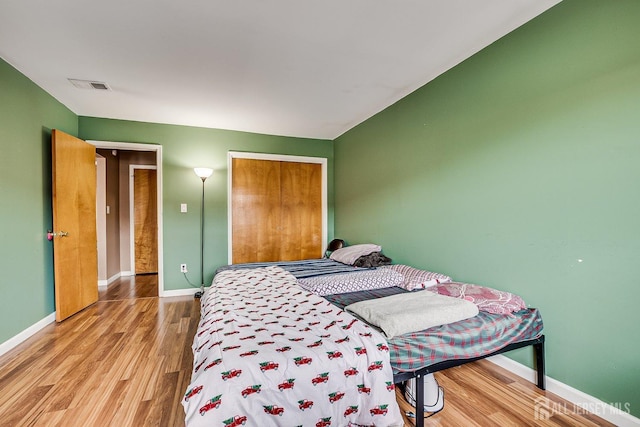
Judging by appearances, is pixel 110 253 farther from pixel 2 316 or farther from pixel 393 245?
pixel 393 245

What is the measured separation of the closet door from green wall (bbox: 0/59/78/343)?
6.67 feet

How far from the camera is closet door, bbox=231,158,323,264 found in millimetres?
4344

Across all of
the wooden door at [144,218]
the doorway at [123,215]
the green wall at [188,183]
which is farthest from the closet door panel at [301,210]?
the wooden door at [144,218]

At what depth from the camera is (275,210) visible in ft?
14.9

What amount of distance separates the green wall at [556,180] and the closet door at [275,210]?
7.52ft

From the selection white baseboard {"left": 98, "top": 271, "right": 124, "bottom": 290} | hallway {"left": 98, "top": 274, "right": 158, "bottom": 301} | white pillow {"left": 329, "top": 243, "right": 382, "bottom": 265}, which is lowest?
hallway {"left": 98, "top": 274, "right": 158, "bottom": 301}

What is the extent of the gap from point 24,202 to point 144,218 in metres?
2.73

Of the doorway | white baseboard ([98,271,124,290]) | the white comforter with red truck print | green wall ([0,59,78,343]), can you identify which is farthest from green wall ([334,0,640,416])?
white baseboard ([98,271,124,290])

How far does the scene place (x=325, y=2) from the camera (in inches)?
68.1

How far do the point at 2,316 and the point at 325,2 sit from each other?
3391 millimetres

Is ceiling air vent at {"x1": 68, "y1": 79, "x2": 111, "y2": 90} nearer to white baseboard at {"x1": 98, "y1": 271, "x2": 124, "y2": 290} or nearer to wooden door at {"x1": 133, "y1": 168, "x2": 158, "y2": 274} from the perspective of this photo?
wooden door at {"x1": 133, "y1": 168, "x2": 158, "y2": 274}

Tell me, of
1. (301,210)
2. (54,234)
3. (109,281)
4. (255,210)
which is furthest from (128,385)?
(109,281)

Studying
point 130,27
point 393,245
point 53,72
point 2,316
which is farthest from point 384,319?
point 53,72

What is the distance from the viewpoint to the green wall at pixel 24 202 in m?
Result: 2.37
